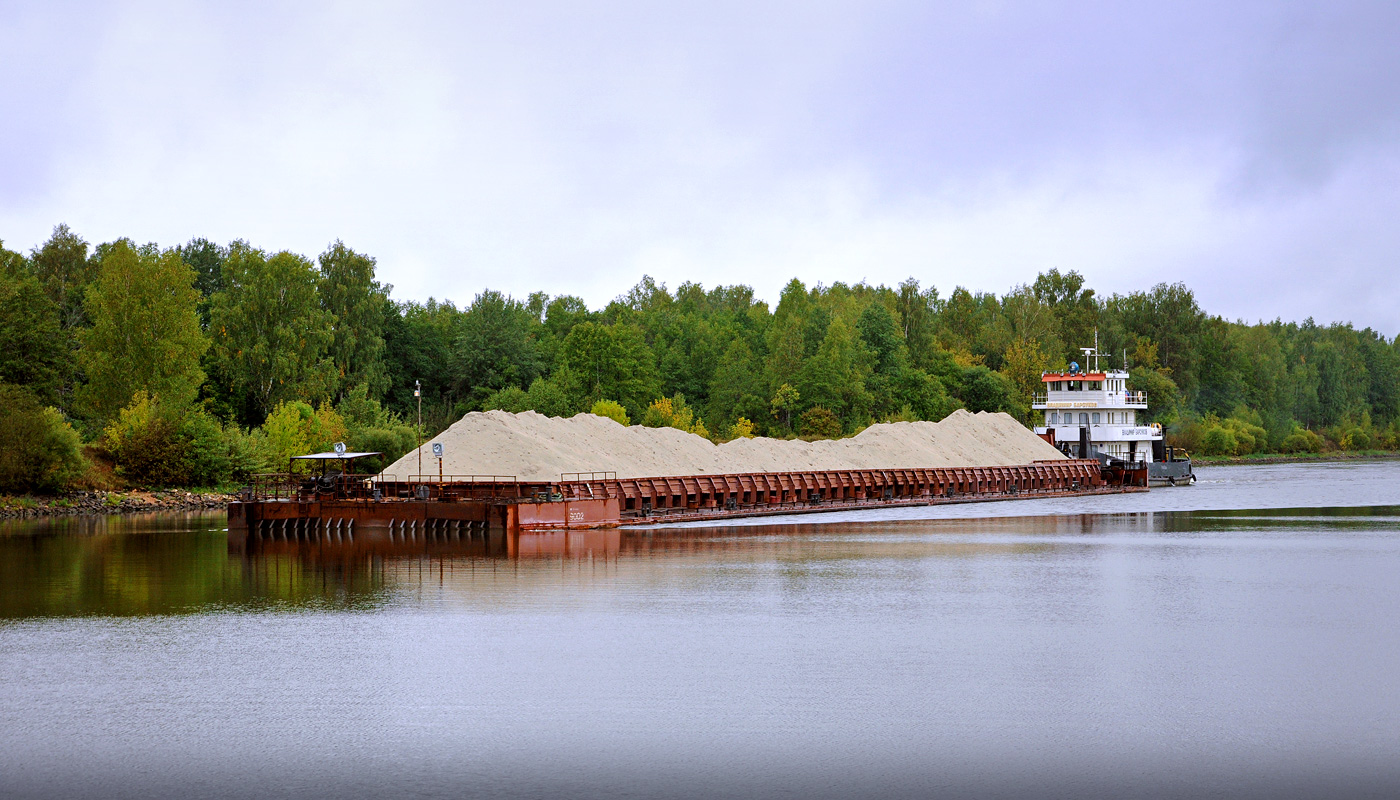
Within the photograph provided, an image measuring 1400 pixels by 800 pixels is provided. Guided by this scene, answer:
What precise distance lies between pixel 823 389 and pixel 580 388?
1821 centimetres

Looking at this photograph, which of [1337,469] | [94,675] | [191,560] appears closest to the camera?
[94,675]

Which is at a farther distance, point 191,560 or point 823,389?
point 823,389

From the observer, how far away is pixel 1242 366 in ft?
437

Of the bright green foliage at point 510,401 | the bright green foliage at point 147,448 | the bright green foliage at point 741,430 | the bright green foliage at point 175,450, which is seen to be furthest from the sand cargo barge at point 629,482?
the bright green foliage at point 510,401

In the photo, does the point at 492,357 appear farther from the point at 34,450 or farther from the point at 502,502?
the point at 502,502

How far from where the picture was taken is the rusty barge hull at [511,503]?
1442 inches

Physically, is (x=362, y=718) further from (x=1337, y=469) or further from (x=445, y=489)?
(x=1337, y=469)

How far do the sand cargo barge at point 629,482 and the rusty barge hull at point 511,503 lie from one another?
0.05 meters

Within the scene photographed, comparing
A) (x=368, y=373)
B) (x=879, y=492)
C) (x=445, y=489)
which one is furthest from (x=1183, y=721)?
(x=368, y=373)

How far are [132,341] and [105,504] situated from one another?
59.6 feet

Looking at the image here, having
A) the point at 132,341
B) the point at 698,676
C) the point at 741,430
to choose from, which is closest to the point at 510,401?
the point at 741,430

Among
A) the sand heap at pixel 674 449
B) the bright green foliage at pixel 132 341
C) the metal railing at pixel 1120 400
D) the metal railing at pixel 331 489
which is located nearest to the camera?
the metal railing at pixel 331 489

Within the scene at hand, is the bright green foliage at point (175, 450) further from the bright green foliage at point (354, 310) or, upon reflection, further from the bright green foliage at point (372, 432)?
the bright green foliage at point (354, 310)

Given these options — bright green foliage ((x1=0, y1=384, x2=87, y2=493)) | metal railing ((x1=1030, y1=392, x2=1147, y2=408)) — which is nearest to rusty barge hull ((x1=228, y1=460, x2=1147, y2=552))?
bright green foliage ((x1=0, y1=384, x2=87, y2=493))
